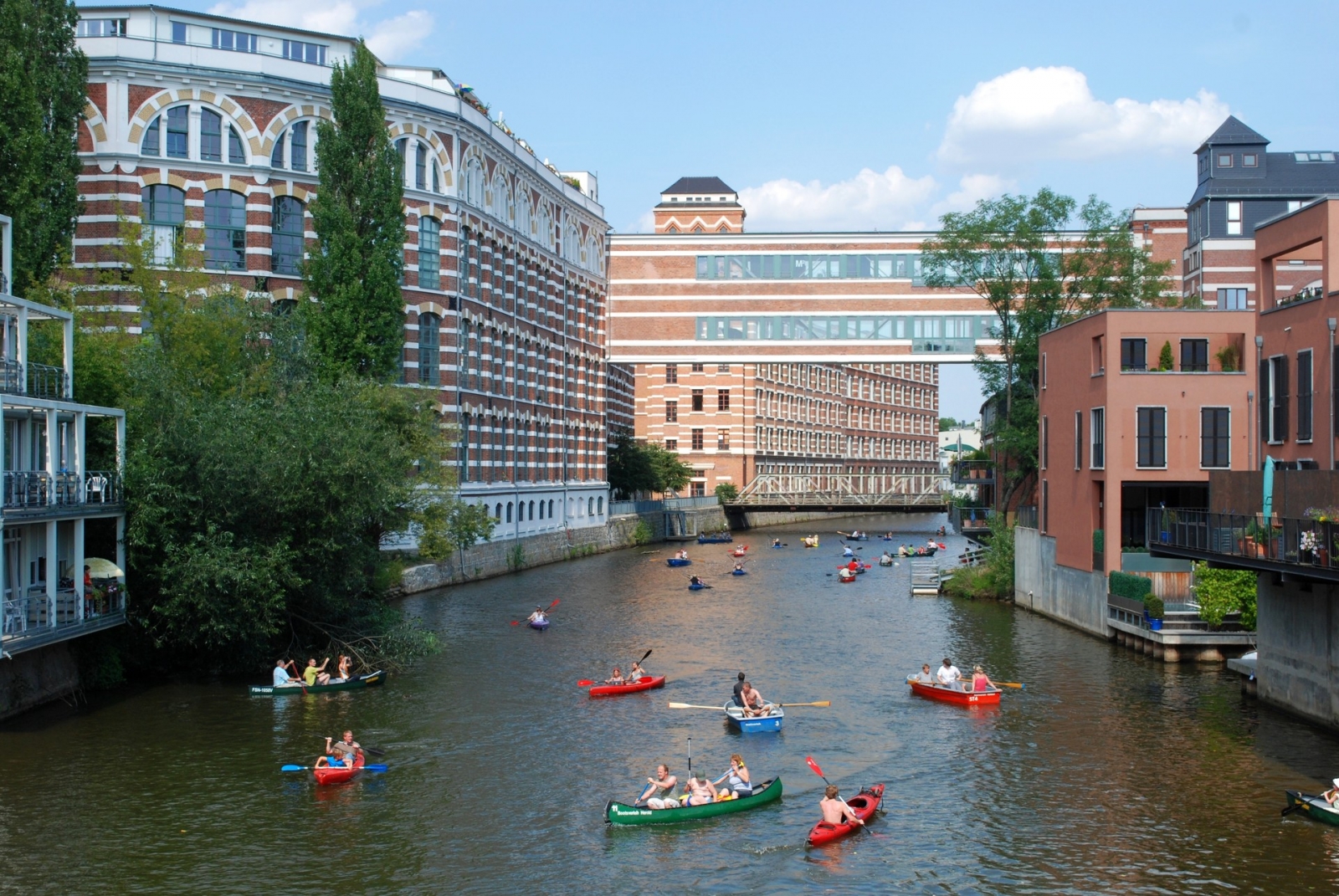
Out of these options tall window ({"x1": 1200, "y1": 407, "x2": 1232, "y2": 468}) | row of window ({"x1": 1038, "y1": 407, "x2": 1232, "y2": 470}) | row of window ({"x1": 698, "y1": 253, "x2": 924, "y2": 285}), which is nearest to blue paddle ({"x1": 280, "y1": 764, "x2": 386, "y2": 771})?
row of window ({"x1": 1038, "y1": 407, "x2": 1232, "y2": 470})

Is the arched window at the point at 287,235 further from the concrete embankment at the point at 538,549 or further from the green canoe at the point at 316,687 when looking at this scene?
the green canoe at the point at 316,687

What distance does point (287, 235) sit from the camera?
2437 inches

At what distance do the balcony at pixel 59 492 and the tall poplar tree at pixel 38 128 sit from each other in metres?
11.5

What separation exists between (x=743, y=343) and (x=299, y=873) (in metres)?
67.0

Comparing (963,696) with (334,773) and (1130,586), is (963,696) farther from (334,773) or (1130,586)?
(334,773)

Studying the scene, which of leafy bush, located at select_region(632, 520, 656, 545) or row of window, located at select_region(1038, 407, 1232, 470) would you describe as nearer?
row of window, located at select_region(1038, 407, 1232, 470)

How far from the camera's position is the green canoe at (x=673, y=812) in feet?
82.7

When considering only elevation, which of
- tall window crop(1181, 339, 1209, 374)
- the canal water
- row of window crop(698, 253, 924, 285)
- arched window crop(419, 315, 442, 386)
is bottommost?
the canal water

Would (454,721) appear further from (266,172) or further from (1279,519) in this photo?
(266,172)

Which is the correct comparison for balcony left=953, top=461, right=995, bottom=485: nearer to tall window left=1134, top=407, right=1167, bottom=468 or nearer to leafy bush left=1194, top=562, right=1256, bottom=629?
tall window left=1134, top=407, right=1167, bottom=468

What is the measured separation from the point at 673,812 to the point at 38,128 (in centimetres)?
3268

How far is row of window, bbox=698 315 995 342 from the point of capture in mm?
84312

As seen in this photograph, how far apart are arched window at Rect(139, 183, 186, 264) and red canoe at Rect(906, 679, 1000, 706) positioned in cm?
3929

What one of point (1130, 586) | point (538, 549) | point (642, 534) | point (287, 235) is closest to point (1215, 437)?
point (1130, 586)
